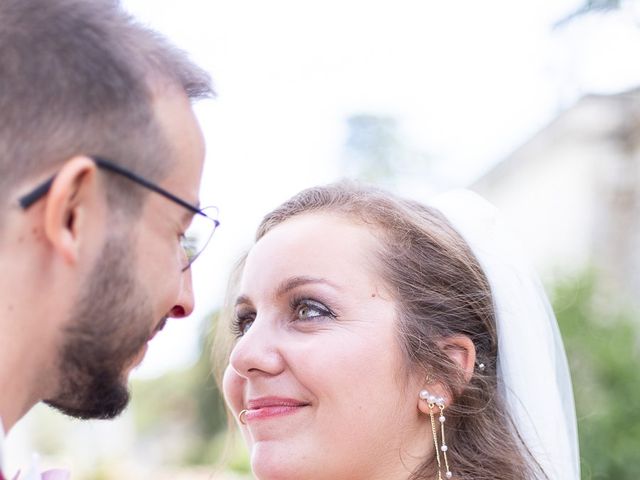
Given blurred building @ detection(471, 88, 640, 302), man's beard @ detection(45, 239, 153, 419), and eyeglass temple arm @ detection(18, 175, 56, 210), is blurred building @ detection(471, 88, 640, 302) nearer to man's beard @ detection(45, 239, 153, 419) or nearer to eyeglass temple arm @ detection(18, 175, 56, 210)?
man's beard @ detection(45, 239, 153, 419)

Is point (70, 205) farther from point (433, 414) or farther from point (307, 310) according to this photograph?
point (433, 414)

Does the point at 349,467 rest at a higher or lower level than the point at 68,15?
lower

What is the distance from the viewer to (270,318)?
3062mm

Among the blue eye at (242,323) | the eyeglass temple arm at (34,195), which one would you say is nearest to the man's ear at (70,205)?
the eyeglass temple arm at (34,195)

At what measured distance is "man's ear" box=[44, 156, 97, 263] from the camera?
188 centimetres

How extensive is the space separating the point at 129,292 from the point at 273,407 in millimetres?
1007

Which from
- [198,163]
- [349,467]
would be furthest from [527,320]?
[198,163]

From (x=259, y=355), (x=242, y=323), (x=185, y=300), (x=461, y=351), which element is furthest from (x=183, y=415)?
(x=185, y=300)

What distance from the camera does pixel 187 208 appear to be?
85.4 inches

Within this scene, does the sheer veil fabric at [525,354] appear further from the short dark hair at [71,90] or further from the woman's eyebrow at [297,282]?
the short dark hair at [71,90]

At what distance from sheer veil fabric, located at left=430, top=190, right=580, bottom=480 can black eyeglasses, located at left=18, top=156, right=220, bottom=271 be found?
4.12 ft

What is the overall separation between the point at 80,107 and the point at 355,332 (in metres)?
1.33

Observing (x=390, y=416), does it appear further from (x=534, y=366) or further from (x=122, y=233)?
(x=122, y=233)

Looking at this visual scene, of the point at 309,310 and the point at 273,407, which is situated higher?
the point at 309,310
